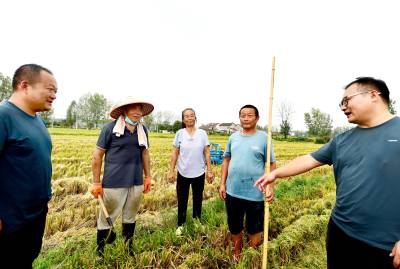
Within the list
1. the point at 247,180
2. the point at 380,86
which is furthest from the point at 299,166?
the point at 247,180

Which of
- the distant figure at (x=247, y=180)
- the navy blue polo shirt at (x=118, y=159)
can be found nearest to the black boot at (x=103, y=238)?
the navy blue polo shirt at (x=118, y=159)

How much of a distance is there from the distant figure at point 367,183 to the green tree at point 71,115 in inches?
2498

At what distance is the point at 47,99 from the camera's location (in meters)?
2.43

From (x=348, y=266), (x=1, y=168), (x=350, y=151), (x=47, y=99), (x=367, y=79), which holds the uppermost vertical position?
(x=367, y=79)

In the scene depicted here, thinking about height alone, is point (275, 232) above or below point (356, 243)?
below

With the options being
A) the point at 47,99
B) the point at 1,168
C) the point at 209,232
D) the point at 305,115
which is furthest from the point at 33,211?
the point at 305,115

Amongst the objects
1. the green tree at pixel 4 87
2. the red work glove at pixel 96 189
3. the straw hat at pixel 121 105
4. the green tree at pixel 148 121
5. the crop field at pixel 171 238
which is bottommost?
the crop field at pixel 171 238

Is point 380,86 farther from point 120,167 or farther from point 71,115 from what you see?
point 71,115

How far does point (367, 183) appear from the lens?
190 centimetres

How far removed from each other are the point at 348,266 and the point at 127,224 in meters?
2.62

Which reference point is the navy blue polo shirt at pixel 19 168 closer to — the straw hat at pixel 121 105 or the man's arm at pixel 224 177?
the straw hat at pixel 121 105

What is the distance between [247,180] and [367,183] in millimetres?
1562

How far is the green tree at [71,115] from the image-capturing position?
59.1m

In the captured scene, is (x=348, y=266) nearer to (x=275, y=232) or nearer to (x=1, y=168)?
(x=275, y=232)
